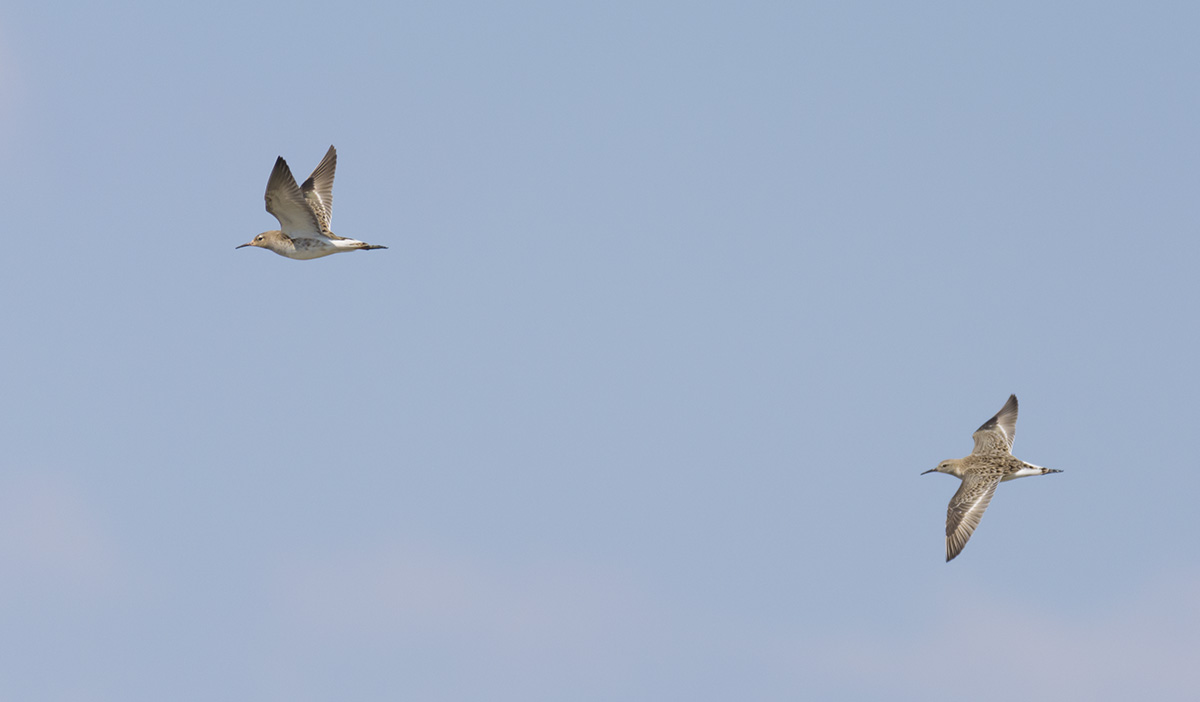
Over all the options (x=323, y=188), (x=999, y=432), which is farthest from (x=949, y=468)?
(x=323, y=188)

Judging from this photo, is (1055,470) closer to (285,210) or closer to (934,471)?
(934,471)

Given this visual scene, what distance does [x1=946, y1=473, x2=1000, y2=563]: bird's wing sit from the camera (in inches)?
1697

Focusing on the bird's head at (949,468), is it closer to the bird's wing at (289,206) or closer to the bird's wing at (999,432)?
the bird's wing at (999,432)

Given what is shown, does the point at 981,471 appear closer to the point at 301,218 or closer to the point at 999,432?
the point at 999,432

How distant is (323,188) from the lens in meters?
44.2

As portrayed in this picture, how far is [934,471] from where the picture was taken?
47.6m

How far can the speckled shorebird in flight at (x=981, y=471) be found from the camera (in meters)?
43.4

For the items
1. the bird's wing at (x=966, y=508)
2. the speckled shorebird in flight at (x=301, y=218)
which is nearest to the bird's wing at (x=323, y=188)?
the speckled shorebird in flight at (x=301, y=218)

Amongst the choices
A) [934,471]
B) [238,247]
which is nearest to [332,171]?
[238,247]

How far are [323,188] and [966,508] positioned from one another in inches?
688

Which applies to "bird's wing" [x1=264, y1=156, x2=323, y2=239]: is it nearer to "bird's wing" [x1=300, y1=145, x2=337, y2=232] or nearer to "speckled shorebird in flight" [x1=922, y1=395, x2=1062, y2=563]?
"bird's wing" [x1=300, y1=145, x2=337, y2=232]

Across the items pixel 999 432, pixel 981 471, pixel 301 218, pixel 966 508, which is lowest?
pixel 966 508

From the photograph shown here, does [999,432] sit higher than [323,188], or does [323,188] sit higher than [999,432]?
[323,188]

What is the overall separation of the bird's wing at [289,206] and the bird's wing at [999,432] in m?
17.7
